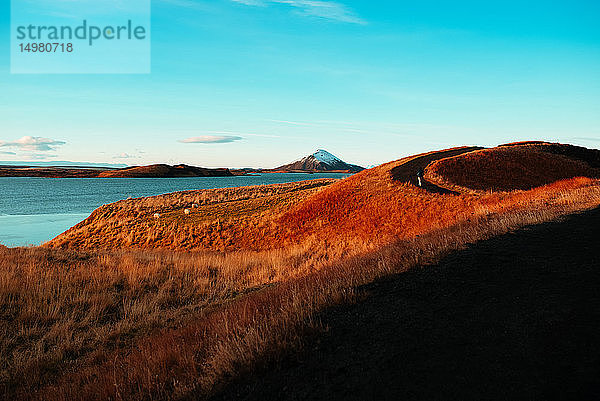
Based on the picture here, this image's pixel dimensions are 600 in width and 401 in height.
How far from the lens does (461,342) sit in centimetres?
423

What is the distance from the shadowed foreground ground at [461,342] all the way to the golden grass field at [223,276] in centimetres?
51

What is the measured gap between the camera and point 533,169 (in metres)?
27.2

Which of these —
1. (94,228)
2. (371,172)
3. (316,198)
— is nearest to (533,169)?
(371,172)

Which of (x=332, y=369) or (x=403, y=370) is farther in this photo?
(x=332, y=369)

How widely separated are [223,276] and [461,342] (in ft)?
34.8

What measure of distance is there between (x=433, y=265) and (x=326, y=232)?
14951 millimetres

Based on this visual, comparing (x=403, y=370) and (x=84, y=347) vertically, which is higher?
(x=403, y=370)

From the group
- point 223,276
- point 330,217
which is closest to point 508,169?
point 330,217

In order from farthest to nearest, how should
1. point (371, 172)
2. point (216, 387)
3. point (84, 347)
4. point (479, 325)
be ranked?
point (371, 172), point (84, 347), point (479, 325), point (216, 387)

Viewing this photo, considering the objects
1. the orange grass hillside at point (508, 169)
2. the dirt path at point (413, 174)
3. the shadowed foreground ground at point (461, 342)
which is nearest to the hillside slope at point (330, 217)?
the dirt path at point (413, 174)

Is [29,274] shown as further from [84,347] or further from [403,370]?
[403,370]

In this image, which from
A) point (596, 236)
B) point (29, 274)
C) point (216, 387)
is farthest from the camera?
point (29, 274)

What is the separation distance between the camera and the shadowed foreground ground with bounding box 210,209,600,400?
3426mm

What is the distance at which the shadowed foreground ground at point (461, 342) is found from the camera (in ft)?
11.2
